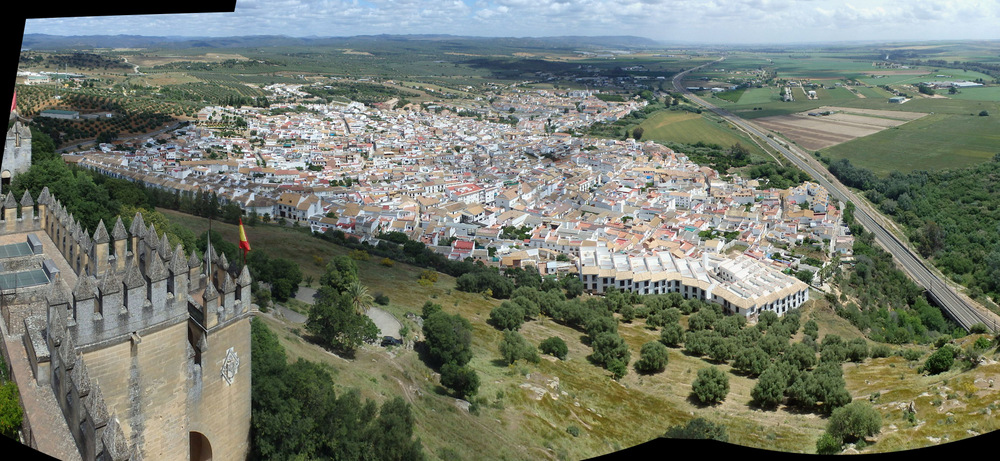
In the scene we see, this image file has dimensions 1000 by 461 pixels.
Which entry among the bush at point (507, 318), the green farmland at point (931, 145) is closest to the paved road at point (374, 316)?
the bush at point (507, 318)

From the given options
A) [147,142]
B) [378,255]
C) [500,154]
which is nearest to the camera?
[378,255]

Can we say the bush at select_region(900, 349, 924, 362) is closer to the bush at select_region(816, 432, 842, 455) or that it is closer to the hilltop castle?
the bush at select_region(816, 432, 842, 455)

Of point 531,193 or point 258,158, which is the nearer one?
point 531,193

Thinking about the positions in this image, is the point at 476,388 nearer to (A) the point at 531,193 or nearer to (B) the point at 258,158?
(A) the point at 531,193

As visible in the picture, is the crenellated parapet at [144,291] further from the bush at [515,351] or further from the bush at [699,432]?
the bush at [515,351]

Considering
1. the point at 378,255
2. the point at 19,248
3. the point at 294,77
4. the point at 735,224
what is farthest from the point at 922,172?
the point at 294,77

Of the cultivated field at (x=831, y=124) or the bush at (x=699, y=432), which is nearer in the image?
the bush at (x=699, y=432)
